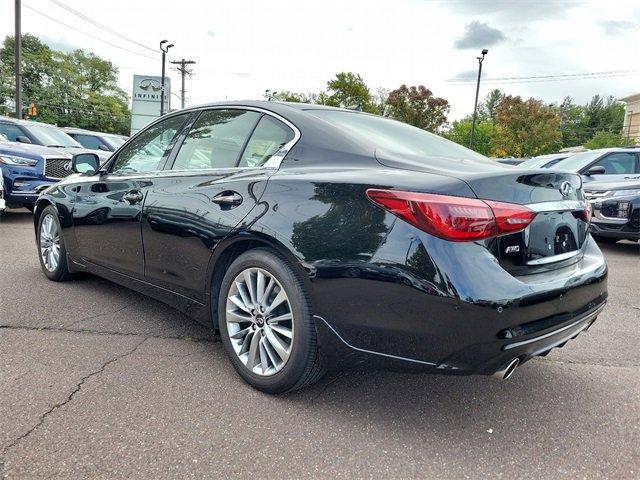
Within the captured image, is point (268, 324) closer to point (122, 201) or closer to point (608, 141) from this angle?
point (122, 201)

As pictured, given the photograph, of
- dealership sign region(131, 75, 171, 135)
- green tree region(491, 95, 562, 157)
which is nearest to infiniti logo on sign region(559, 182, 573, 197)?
dealership sign region(131, 75, 171, 135)

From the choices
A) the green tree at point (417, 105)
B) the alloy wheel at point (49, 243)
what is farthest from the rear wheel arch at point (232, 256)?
the green tree at point (417, 105)

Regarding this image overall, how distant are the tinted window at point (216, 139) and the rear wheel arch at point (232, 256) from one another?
0.54 metres

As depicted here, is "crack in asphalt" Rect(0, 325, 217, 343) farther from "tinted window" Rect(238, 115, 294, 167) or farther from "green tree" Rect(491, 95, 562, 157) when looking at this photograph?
"green tree" Rect(491, 95, 562, 157)

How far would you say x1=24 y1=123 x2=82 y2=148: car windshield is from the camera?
10.6 metres

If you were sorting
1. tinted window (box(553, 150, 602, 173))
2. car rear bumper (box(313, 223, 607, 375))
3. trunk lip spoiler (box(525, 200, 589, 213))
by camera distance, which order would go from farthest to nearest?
1. tinted window (box(553, 150, 602, 173))
2. trunk lip spoiler (box(525, 200, 589, 213))
3. car rear bumper (box(313, 223, 607, 375))

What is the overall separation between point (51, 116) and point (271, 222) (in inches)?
2693

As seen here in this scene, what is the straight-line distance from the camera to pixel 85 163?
178 inches

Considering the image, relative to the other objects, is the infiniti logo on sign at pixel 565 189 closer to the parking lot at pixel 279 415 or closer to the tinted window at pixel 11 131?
the parking lot at pixel 279 415

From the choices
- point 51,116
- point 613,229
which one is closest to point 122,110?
point 51,116

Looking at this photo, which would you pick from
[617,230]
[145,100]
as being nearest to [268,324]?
[617,230]

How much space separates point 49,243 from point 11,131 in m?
7.05

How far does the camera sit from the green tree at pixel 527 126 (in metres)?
39.5

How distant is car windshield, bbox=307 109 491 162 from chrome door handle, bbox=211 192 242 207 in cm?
67
